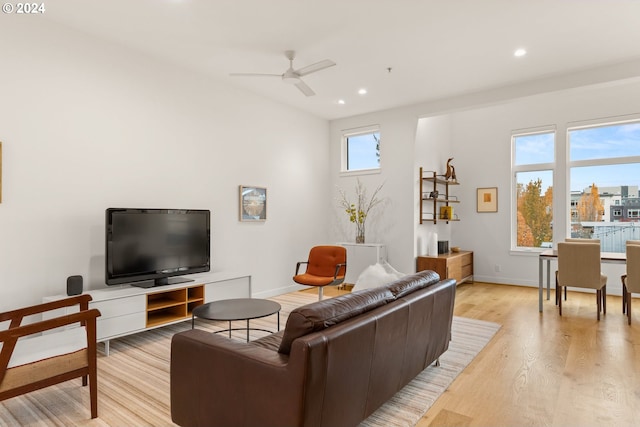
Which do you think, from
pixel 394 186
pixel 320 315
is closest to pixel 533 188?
pixel 394 186

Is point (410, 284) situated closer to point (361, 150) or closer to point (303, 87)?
point (303, 87)

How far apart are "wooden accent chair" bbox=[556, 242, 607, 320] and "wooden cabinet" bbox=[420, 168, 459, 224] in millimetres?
2108

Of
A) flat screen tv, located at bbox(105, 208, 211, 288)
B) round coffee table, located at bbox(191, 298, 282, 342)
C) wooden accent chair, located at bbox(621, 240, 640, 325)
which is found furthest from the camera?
wooden accent chair, located at bbox(621, 240, 640, 325)

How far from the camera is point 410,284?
2.57 meters

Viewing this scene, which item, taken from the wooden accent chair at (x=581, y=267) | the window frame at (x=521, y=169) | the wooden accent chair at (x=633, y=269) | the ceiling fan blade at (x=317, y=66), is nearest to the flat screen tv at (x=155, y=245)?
the ceiling fan blade at (x=317, y=66)

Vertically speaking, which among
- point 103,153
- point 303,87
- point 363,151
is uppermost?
point 303,87

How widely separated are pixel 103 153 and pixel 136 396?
2.41 m

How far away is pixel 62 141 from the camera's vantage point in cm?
347

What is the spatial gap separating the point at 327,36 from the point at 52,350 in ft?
11.3

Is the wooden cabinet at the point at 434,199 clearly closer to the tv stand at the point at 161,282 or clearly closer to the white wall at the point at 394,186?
the white wall at the point at 394,186

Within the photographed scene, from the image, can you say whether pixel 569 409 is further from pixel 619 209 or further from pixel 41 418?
pixel 619 209

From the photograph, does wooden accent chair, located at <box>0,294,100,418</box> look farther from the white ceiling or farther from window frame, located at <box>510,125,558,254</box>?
window frame, located at <box>510,125,558,254</box>

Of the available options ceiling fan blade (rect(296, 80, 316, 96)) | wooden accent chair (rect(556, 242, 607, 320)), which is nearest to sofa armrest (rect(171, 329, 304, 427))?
ceiling fan blade (rect(296, 80, 316, 96))

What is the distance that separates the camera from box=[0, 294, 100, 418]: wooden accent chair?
6.47 ft
